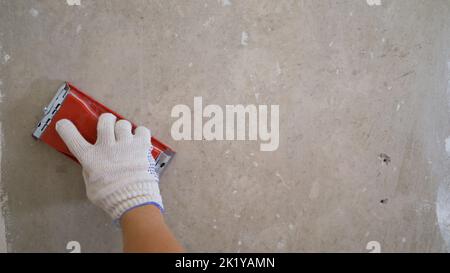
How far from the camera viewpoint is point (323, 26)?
131 centimetres

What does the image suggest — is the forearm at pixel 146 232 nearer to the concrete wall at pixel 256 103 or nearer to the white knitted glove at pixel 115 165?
the white knitted glove at pixel 115 165

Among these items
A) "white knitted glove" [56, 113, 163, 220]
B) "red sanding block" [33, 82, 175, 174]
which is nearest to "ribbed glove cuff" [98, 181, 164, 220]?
"white knitted glove" [56, 113, 163, 220]

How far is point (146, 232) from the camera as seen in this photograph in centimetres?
102

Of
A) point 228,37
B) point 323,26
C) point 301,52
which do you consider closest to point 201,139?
point 228,37

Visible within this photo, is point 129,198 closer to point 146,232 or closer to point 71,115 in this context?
point 146,232

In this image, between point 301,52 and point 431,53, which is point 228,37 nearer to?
point 301,52

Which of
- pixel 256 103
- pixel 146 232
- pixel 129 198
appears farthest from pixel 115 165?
pixel 256 103

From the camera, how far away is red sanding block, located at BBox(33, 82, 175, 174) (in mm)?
1189

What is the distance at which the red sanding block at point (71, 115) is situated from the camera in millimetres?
1189

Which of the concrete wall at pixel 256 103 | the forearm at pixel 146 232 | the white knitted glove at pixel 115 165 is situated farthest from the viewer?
the concrete wall at pixel 256 103

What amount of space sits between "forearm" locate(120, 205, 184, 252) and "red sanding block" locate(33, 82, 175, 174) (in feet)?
0.77

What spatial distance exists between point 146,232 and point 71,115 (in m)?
0.47

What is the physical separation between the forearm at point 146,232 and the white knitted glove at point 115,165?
3cm

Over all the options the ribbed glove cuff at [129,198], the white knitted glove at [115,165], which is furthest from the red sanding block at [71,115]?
the ribbed glove cuff at [129,198]
